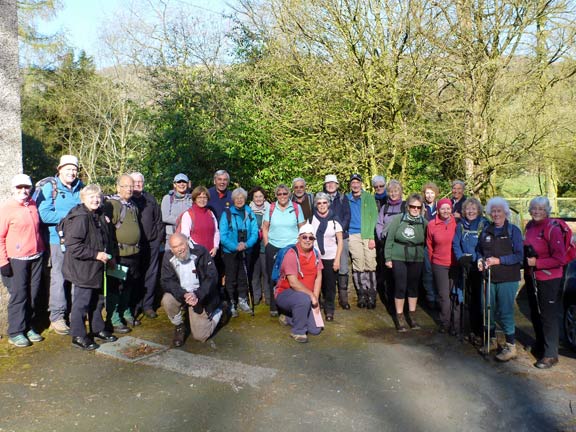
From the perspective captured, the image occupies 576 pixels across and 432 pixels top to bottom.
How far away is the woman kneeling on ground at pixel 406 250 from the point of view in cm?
649

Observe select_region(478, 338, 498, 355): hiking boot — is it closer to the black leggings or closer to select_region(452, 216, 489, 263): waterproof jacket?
select_region(452, 216, 489, 263): waterproof jacket

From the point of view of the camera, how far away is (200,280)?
5.97 metres

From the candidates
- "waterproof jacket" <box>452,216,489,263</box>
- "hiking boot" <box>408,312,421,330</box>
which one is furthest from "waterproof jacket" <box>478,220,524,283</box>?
"hiking boot" <box>408,312,421,330</box>

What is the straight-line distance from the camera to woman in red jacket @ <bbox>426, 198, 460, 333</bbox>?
628cm

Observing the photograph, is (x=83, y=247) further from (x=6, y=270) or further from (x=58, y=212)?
(x=6, y=270)

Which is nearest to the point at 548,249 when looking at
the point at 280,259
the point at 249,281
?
the point at 280,259

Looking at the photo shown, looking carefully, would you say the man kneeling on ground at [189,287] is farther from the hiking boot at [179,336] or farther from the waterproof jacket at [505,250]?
the waterproof jacket at [505,250]

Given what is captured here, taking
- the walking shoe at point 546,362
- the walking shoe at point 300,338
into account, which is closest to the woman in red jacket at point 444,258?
the walking shoe at point 546,362

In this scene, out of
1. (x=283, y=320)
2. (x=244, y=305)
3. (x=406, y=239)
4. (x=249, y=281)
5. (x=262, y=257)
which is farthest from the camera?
(x=249, y=281)

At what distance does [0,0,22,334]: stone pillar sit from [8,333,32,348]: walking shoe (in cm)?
40

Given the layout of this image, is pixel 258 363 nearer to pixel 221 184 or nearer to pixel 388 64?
pixel 221 184

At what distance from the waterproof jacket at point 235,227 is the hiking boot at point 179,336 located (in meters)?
1.48

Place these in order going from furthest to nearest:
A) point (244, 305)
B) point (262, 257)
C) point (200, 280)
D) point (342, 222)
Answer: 1. point (262, 257)
2. point (342, 222)
3. point (244, 305)
4. point (200, 280)

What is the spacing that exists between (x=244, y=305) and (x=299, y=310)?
1357 mm
